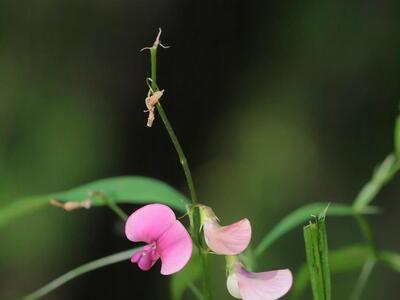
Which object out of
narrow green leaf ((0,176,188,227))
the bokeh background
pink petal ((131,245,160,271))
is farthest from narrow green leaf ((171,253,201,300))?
the bokeh background

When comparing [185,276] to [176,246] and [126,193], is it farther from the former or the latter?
[176,246]

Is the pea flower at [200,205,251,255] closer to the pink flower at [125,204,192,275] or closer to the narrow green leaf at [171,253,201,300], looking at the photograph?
the pink flower at [125,204,192,275]

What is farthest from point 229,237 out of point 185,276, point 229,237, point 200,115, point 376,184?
point 200,115

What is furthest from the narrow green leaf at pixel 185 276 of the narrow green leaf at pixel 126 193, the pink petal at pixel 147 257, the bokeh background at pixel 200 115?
the bokeh background at pixel 200 115

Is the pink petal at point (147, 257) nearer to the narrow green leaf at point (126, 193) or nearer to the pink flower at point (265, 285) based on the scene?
the pink flower at point (265, 285)

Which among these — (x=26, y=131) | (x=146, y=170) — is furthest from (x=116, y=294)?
(x=26, y=131)

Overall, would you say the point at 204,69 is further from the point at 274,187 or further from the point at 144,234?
the point at 144,234
